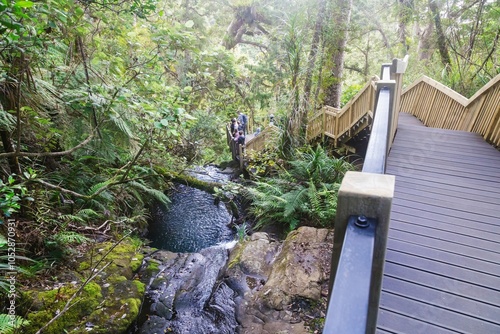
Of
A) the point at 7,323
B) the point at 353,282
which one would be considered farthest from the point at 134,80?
the point at 353,282

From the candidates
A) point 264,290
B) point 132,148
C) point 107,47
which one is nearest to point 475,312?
point 264,290

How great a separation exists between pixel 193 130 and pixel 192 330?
1065 centimetres

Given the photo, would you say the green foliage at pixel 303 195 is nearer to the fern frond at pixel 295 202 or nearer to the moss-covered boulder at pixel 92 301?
the fern frond at pixel 295 202

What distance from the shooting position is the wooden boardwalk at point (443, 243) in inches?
88.7

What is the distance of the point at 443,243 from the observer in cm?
291

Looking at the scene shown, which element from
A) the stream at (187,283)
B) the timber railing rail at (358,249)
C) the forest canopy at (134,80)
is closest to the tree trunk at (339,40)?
the forest canopy at (134,80)

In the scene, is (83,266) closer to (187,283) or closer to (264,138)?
(187,283)

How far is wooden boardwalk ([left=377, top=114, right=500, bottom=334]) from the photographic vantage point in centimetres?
225

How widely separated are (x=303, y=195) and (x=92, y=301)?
4.55 m

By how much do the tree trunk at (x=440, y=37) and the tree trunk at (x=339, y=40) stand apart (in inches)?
130

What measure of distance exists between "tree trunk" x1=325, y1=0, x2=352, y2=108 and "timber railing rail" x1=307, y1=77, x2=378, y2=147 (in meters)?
0.97

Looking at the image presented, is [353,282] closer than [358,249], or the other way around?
[353,282]

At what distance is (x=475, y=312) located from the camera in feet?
7.38

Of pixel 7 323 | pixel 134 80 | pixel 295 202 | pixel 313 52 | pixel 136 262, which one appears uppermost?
pixel 313 52
